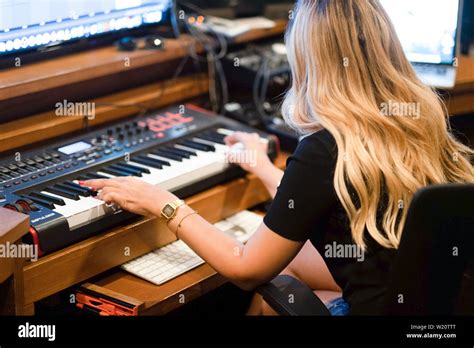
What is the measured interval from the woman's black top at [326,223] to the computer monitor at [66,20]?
87 cm

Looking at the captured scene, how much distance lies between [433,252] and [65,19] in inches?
49.4

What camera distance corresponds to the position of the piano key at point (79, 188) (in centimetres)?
188

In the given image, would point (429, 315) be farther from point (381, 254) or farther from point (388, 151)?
point (388, 151)

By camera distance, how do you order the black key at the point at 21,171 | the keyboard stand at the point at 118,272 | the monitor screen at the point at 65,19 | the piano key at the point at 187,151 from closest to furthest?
the keyboard stand at the point at 118,272
the black key at the point at 21,171
the monitor screen at the point at 65,19
the piano key at the point at 187,151

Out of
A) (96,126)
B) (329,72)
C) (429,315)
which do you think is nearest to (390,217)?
(429,315)

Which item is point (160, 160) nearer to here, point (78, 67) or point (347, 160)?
point (78, 67)

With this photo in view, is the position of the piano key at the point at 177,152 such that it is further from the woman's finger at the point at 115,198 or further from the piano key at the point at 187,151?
the woman's finger at the point at 115,198

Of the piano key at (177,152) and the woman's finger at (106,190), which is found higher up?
the woman's finger at (106,190)

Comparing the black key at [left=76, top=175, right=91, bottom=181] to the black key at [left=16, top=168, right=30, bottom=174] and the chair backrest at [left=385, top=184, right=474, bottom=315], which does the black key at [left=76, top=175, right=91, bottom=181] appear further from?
Answer: the chair backrest at [left=385, top=184, right=474, bottom=315]

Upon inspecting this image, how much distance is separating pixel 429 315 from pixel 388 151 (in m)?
0.34

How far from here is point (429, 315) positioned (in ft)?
5.15

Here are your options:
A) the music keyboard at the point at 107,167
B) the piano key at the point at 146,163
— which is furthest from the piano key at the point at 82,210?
the piano key at the point at 146,163

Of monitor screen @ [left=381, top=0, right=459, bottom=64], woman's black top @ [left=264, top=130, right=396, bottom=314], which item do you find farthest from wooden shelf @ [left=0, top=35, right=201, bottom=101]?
woman's black top @ [left=264, top=130, right=396, bottom=314]

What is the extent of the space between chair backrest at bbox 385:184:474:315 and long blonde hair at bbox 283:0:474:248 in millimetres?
150
